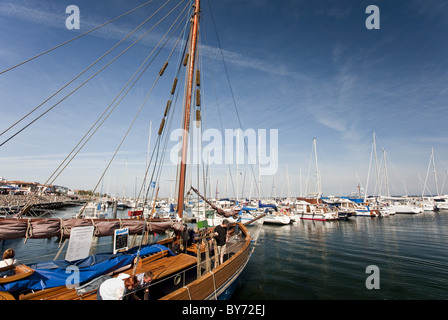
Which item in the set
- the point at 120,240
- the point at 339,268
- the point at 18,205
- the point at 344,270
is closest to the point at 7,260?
the point at 120,240

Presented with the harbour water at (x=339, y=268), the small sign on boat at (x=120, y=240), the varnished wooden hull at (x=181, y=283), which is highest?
the small sign on boat at (x=120, y=240)

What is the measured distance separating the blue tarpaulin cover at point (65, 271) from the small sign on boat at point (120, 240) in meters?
0.39

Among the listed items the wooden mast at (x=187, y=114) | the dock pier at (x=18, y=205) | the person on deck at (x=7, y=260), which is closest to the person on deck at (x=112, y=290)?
the person on deck at (x=7, y=260)

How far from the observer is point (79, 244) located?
6738 millimetres

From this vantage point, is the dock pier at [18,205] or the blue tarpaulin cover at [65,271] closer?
the blue tarpaulin cover at [65,271]

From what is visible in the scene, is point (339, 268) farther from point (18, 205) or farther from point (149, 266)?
point (18, 205)

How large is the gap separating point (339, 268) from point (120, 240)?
50.6ft

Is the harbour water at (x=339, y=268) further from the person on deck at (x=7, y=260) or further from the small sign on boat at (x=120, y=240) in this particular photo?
the small sign on boat at (x=120, y=240)

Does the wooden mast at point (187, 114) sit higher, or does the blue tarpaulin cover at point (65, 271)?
the wooden mast at point (187, 114)

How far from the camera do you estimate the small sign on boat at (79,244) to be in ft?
21.0

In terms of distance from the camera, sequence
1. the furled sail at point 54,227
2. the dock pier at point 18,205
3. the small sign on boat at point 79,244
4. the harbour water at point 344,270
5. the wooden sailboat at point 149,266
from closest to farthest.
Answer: the wooden sailboat at point 149,266
the furled sail at point 54,227
the small sign on boat at point 79,244
the harbour water at point 344,270
the dock pier at point 18,205
